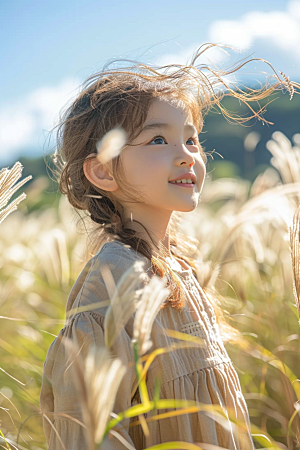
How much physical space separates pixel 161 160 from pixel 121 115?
0.50ft

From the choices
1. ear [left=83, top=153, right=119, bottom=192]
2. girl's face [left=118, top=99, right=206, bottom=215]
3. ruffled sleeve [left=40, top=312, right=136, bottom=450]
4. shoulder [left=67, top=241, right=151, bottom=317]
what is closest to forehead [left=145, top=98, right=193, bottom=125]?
girl's face [left=118, top=99, right=206, bottom=215]

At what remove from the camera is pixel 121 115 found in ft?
3.44

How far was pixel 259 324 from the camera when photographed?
149 centimetres

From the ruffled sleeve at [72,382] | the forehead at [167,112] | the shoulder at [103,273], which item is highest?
the forehead at [167,112]

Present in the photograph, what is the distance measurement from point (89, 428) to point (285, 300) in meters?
1.18

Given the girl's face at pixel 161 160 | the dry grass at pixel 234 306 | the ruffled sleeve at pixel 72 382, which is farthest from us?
the dry grass at pixel 234 306

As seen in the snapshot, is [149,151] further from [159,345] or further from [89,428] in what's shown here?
[89,428]

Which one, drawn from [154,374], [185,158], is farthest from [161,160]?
[154,374]

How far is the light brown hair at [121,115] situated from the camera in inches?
40.1

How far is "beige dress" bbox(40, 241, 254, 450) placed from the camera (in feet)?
2.68

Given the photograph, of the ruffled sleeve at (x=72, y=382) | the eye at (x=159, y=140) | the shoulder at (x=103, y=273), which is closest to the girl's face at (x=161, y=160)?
the eye at (x=159, y=140)

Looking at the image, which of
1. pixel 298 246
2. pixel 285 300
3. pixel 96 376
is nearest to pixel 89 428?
pixel 96 376

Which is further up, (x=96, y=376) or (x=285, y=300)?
(x=96, y=376)

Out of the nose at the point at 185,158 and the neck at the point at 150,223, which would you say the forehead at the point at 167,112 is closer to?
the nose at the point at 185,158
